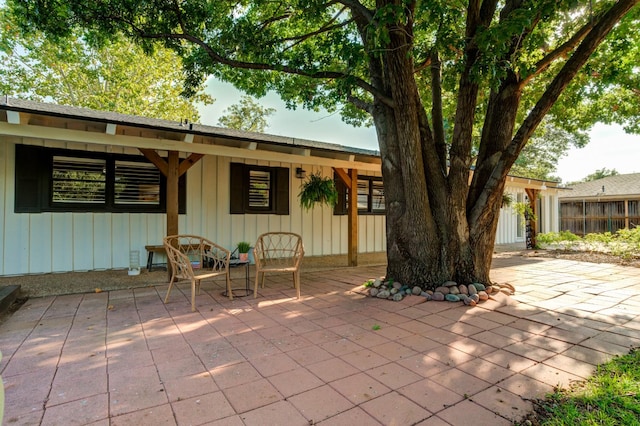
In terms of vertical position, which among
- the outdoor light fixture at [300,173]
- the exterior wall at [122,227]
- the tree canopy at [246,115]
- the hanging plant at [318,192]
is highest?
the tree canopy at [246,115]

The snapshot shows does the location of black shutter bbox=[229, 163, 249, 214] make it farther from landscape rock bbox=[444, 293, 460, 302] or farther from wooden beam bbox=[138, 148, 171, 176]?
landscape rock bbox=[444, 293, 460, 302]

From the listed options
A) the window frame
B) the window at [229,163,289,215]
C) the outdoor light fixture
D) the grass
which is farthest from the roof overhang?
the grass

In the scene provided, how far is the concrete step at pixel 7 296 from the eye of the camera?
3509 mm

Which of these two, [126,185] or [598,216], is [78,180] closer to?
[126,185]

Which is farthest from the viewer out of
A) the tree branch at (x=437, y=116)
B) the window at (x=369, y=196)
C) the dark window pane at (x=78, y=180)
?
the window at (x=369, y=196)

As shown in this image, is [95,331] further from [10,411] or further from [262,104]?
[262,104]

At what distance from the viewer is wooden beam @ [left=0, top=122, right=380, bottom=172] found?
3.90 metres

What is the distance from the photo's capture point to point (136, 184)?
19.8 ft

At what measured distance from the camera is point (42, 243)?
532 cm

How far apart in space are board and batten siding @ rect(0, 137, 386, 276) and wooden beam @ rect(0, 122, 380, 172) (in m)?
1.54

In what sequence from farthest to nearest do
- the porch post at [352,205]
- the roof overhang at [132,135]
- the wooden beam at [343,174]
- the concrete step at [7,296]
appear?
1. the porch post at [352,205]
2. the wooden beam at [343,174]
3. the roof overhang at [132,135]
4. the concrete step at [7,296]

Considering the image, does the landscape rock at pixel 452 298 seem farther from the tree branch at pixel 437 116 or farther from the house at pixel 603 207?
the house at pixel 603 207

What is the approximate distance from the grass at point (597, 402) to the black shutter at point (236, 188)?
5930 millimetres

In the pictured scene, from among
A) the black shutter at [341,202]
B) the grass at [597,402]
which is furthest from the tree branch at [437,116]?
the black shutter at [341,202]
